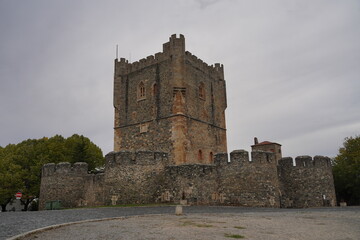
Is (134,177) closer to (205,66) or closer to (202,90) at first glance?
(202,90)

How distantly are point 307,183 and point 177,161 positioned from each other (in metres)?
9.70

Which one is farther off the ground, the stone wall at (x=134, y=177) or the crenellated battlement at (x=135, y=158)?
the crenellated battlement at (x=135, y=158)

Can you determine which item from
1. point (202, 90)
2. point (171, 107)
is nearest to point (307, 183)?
point (171, 107)

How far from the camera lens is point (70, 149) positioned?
37.5 m

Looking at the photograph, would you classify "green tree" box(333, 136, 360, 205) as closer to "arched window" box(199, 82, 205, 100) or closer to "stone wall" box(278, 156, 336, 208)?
"stone wall" box(278, 156, 336, 208)

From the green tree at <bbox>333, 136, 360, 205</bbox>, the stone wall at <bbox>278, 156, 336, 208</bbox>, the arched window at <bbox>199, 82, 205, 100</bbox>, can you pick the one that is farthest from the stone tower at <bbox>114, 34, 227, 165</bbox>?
the green tree at <bbox>333, 136, 360, 205</bbox>

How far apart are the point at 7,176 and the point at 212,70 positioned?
2138cm

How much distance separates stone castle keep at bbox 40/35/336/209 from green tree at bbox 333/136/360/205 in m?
8.11

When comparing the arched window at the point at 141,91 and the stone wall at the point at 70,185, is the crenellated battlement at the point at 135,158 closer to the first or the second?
the stone wall at the point at 70,185

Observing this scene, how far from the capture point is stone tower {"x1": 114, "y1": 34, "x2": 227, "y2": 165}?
97.6 feet

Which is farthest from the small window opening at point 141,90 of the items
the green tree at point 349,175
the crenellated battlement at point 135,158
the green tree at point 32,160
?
the green tree at point 349,175

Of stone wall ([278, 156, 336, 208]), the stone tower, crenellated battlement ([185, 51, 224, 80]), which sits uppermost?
crenellated battlement ([185, 51, 224, 80])

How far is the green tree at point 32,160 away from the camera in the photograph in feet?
108

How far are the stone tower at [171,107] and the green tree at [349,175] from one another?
10.5 m
